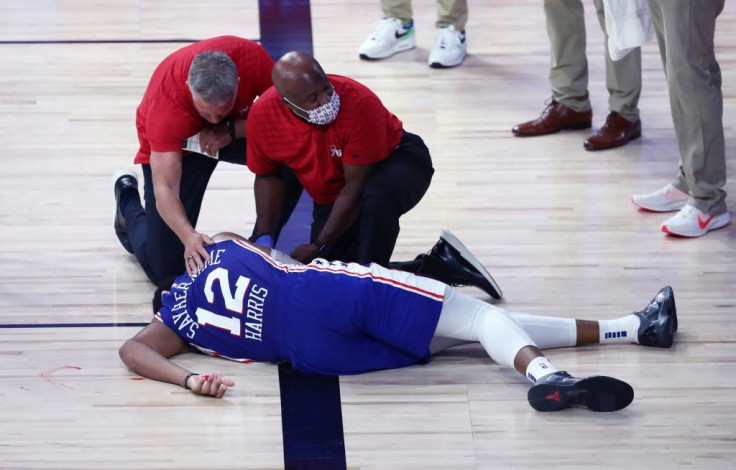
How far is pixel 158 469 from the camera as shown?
3078mm

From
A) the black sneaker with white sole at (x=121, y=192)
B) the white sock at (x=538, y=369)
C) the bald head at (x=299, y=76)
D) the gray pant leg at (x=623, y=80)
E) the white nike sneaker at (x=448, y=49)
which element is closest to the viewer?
the white sock at (x=538, y=369)

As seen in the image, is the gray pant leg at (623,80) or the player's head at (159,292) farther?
the gray pant leg at (623,80)

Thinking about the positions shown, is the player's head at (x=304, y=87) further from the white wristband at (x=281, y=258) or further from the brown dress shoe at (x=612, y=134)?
the brown dress shoe at (x=612, y=134)

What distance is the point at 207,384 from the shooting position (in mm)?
3324

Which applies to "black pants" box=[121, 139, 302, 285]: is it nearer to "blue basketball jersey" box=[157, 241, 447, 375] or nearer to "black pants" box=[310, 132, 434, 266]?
"black pants" box=[310, 132, 434, 266]

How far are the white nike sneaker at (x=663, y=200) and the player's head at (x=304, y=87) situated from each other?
1.44 metres

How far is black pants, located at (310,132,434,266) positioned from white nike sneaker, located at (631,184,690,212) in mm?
944

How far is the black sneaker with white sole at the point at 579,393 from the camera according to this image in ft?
10.5

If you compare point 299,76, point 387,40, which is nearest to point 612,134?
point 387,40

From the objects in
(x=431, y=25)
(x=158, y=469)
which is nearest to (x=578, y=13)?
(x=431, y=25)

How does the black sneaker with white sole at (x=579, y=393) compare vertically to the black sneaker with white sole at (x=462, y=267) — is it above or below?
above

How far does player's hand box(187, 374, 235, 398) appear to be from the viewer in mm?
3326

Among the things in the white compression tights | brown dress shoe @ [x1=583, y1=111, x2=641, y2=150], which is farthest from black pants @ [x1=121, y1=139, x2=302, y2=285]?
brown dress shoe @ [x1=583, y1=111, x2=641, y2=150]

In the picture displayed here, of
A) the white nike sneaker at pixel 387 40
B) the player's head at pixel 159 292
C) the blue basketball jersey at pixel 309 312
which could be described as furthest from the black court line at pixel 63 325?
the white nike sneaker at pixel 387 40
